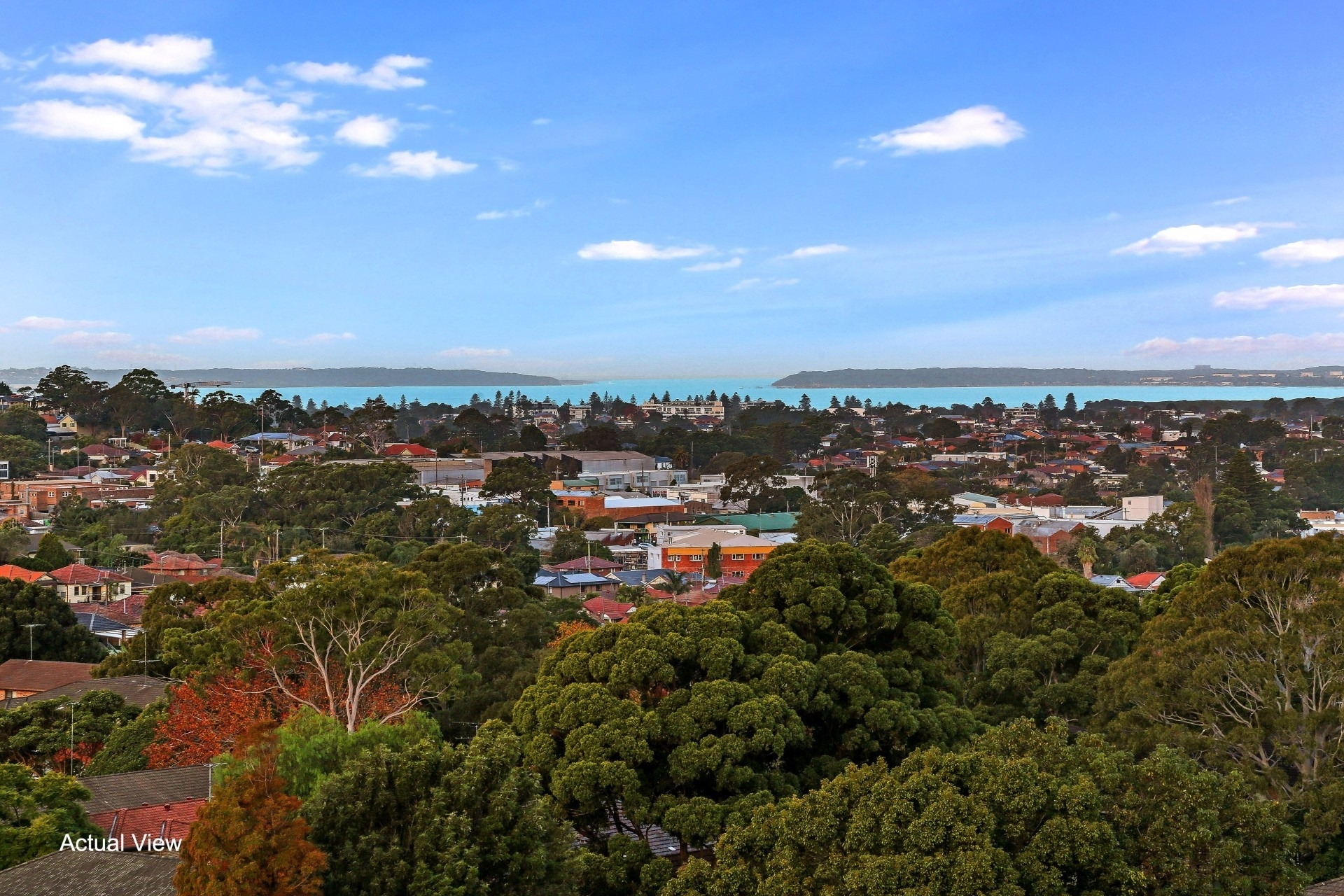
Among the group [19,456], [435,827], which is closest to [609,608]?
[435,827]

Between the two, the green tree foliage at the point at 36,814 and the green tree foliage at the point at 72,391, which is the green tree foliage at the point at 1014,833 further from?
the green tree foliage at the point at 72,391

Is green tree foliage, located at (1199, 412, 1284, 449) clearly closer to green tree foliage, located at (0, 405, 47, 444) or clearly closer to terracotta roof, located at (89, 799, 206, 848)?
green tree foliage, located at (0, 405, 47, 444)

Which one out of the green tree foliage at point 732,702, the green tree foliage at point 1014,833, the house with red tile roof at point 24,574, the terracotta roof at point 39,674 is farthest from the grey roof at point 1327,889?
the house with red tile roof at point 24,574

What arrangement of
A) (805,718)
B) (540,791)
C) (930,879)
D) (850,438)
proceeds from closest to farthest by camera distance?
(930,879) < (540,791) < (805,718) < (850,438)

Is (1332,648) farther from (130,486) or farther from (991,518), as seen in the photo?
(130,486)

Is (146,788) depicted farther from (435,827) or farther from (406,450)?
(406,450)

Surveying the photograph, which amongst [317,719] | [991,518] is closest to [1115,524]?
[991,518]
